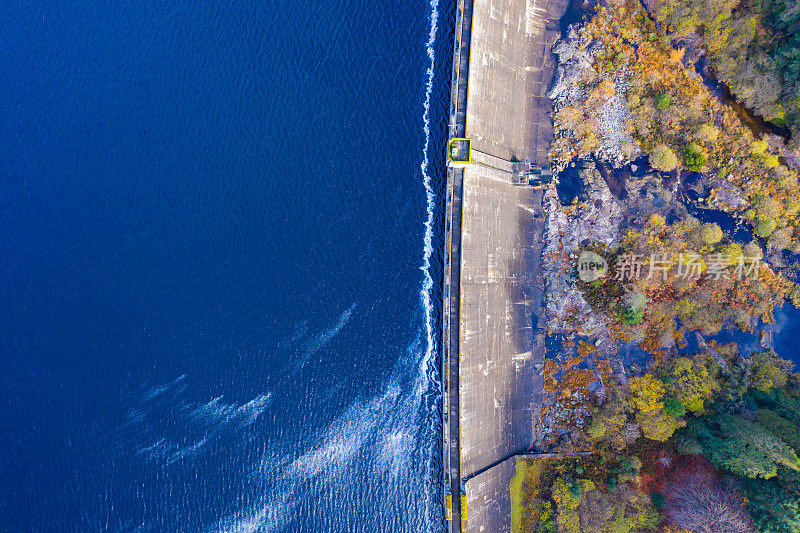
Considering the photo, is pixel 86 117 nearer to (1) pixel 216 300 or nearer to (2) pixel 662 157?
(1) pixel 216 300

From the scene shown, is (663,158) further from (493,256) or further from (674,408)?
(674,408)

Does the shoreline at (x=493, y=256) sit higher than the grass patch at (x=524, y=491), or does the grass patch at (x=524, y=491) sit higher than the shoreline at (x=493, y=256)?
the shoreline at (x=493, y=256)

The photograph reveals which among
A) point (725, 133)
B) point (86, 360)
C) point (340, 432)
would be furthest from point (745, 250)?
point (86, 360)

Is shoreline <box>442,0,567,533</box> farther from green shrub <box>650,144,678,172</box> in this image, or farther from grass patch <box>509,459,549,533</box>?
green shrub <box>650,144,678,172</box>

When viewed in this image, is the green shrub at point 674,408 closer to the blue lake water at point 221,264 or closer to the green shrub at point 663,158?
the blue lake water at point 221,264

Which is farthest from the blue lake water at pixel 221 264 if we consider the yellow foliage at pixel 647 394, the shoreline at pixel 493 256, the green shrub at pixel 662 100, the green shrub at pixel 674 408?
the green shrub at pixel 674 408

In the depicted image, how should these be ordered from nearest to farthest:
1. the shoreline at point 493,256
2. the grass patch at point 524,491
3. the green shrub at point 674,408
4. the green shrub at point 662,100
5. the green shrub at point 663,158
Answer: the green shrub at point 674,408
the shoreline at point 493,256
the grass patch at point 524,491
the green shrub at point 662,100
the green shrub at point 663,158

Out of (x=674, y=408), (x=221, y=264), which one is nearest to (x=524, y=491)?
(x=674, y=408)

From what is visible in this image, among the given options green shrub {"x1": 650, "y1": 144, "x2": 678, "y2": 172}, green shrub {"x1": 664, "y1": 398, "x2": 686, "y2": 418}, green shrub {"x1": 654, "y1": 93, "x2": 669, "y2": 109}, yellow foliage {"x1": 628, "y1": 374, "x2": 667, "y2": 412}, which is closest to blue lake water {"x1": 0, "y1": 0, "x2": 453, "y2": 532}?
yellow foliage {"x1": 628, "y1": 374, "x2": 667, "y2": 412}
